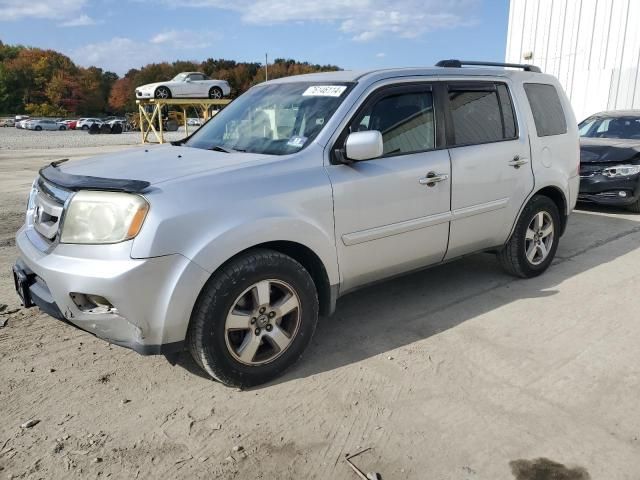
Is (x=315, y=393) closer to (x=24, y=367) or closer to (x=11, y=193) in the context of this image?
(x=24, y=367)

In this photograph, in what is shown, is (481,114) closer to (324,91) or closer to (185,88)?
(324,91)

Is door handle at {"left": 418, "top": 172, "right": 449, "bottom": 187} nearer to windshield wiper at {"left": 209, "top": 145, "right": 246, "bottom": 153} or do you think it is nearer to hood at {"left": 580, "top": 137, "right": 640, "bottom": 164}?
windshield wiper at {"left": 209, "top": 145, "right": 246, "bottom": 153}

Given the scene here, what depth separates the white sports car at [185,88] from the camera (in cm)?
2477

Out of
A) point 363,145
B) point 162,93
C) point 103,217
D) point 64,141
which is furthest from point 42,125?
point 363,145

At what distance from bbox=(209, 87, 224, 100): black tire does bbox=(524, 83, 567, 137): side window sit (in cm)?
2325

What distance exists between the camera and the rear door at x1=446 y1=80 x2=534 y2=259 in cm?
411

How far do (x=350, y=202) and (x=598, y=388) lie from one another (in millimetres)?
1789

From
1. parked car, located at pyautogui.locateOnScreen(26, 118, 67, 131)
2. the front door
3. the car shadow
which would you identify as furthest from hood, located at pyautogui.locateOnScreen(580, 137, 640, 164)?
parked car, located at pyautogui.locateOnScreen(26, 118, 67, 131)

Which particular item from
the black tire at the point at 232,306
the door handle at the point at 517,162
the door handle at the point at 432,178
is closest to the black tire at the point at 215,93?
the door handle at the point at 517,162

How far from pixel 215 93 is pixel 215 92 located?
0.05 meters

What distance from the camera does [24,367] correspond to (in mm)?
3395

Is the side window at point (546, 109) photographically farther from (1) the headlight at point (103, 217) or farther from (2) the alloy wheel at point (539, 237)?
(1) the headlight at point (103, 217)

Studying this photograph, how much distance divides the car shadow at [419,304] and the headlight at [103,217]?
1.07 m

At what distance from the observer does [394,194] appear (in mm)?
3662
